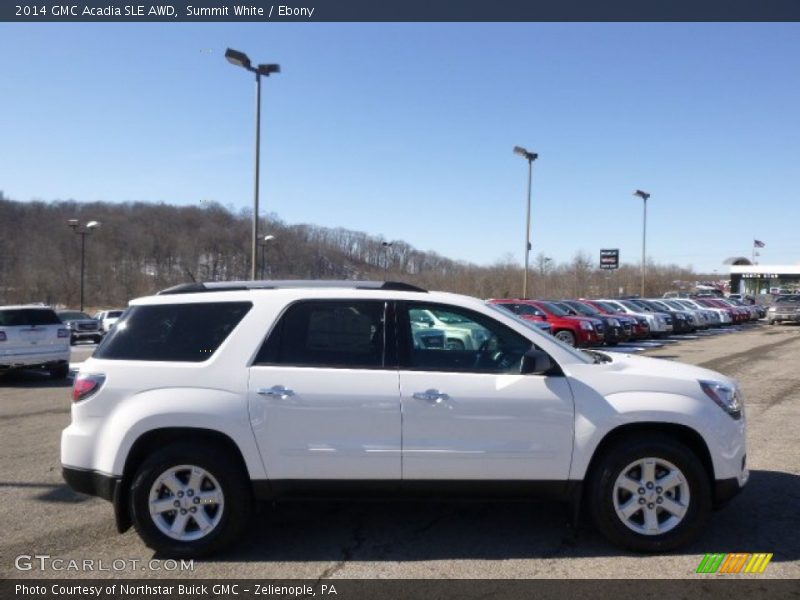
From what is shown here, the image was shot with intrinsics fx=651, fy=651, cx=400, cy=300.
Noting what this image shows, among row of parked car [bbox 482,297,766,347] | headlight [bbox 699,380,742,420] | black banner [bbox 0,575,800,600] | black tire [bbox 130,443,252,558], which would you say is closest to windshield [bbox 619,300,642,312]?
row of parked car [bbox 482,297,766,347]

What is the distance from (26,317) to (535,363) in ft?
40.2

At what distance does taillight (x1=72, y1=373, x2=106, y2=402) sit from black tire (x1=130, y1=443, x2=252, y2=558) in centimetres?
63

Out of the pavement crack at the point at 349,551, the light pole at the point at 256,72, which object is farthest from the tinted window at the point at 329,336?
the light pole at the point at 256,72

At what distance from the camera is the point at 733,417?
443 cm

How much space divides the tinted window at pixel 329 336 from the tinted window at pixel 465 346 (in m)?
0.21

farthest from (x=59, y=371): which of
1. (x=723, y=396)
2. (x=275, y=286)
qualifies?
(x=723, y=396)

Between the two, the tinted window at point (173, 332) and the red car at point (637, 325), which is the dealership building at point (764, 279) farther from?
the tinted window at point (173, 332)

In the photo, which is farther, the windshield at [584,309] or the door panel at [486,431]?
the windshield at [584,309]

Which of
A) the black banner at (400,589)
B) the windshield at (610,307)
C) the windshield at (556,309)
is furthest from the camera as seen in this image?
the windshield at (610,307)

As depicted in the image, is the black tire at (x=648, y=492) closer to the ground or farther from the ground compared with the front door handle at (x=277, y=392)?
closer to the ground

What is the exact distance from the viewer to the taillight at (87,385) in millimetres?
4391

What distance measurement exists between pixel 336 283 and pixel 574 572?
2.54 metres

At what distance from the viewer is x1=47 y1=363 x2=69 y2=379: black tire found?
1375 cm

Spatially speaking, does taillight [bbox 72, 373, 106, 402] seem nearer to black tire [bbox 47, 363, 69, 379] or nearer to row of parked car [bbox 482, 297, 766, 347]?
black tire [bbox 47, 363, 69, 379]
